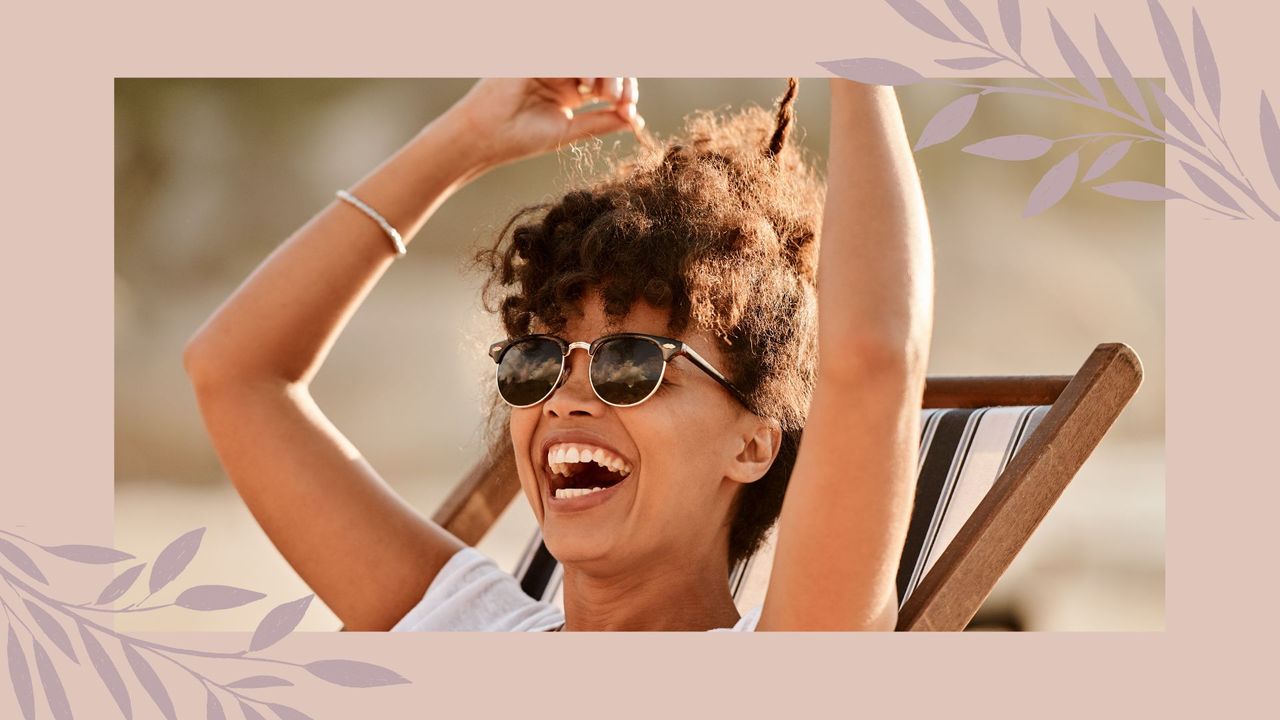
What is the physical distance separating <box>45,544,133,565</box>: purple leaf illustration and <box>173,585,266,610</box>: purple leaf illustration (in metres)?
0.16

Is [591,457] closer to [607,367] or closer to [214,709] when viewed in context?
[607,367]

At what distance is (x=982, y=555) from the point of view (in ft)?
7.30

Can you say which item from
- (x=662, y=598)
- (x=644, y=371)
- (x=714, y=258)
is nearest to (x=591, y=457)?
(x=644, y=371)

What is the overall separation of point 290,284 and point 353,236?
192mm

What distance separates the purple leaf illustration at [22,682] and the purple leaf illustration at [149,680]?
0.15 metres

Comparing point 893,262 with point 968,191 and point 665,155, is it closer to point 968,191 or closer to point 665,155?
point 665,155

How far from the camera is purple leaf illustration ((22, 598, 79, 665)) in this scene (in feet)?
6.76

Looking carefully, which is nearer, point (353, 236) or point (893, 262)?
point (893, 262)

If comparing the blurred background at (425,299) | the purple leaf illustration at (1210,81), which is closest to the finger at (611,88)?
the purple leaf illustration at (1210,81)

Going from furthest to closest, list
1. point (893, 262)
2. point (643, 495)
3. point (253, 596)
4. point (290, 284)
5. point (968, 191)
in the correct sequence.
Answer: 1. point (968, 191)
2. point (290, 284)
3. point (643, 495)
4. point (253, 596)
5. point (893, 262)
